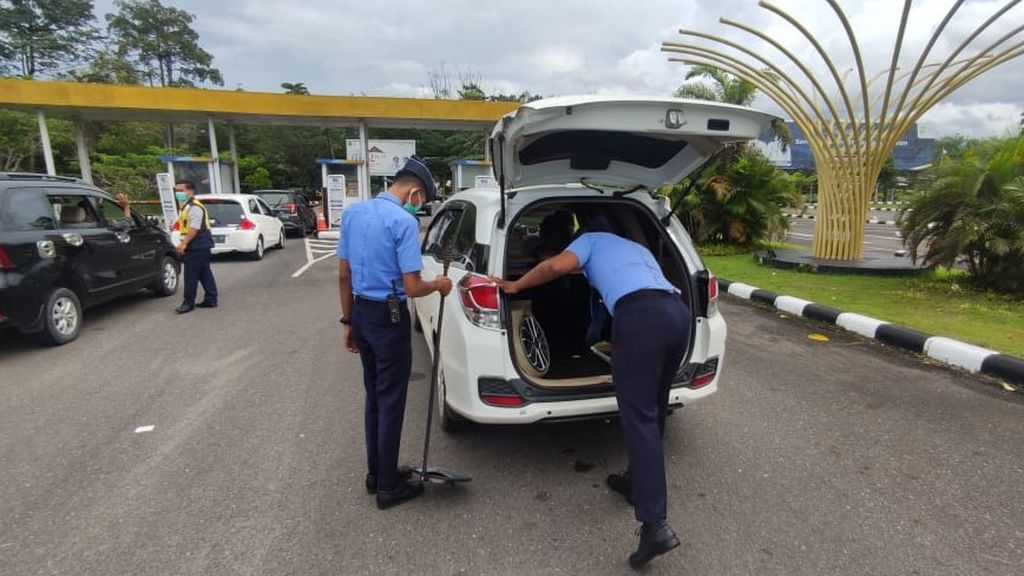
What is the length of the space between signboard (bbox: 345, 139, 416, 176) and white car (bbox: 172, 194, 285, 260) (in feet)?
27.8

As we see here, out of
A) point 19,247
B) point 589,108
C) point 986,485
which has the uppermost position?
point 589,108

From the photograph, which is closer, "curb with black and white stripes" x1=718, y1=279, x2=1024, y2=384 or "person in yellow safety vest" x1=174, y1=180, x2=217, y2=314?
"curb with black and white stripes" x1=718, y1=279, x2=1024, y2=384

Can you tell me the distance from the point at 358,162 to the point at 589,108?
18.7m

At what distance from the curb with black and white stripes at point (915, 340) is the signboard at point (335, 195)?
48.1 ft

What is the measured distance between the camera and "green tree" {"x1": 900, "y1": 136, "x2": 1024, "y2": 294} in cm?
667

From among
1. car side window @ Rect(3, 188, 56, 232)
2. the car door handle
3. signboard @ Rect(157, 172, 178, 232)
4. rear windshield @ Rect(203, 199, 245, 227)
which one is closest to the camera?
car side window @ Rect(3, 188, 56, 232)

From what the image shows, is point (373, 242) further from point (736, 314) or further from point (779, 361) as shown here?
point (736, 314)

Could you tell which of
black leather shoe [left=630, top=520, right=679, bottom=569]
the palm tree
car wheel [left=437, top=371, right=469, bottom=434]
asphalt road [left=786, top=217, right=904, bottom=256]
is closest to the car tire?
the palm tree

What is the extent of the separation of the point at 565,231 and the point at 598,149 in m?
0.84

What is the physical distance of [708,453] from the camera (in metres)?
3.36

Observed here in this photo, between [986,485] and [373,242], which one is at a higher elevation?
[373,242]

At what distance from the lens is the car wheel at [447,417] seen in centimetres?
346

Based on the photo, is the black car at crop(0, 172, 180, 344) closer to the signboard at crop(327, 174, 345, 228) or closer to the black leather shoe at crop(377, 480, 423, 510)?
the black leather shoe at crop(377, 480, 423, 510)

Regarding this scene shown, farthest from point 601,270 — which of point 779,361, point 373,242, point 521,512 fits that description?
point 779,361
